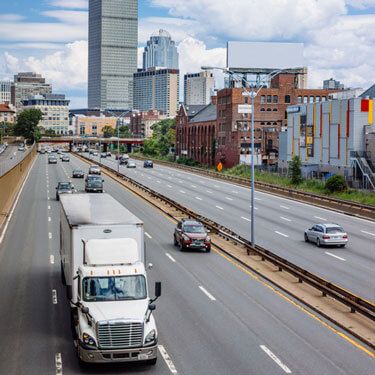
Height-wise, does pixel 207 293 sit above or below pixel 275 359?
below

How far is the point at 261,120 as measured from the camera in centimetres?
13938

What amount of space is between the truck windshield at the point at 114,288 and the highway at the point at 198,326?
1730 millimetres

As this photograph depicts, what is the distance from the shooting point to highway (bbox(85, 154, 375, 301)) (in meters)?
35.0

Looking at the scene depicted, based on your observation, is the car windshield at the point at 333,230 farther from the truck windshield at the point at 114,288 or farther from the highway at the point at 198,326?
the truck windshield at the point at 114,288

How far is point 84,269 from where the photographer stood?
20297mm

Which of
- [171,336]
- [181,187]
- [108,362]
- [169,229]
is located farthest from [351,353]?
[181,187]

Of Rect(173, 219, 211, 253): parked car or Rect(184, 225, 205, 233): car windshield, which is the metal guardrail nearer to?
Rect(173, 219, 211, 253): parked car

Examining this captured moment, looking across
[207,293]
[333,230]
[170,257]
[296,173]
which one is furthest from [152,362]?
[296,173]

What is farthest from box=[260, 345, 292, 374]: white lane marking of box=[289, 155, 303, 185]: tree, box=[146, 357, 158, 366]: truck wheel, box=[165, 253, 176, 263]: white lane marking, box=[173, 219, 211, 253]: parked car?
box=[289, 155, 303, 185]: tree

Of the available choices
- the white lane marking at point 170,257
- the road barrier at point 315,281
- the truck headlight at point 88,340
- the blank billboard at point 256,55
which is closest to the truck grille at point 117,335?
the truck headlight at point 88,340

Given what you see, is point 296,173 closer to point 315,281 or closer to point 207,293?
point 315,281

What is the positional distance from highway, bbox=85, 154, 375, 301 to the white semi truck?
11417mm

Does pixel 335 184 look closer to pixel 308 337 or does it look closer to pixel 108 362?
pixel 308 337

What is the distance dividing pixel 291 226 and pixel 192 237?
1510 centimetres
